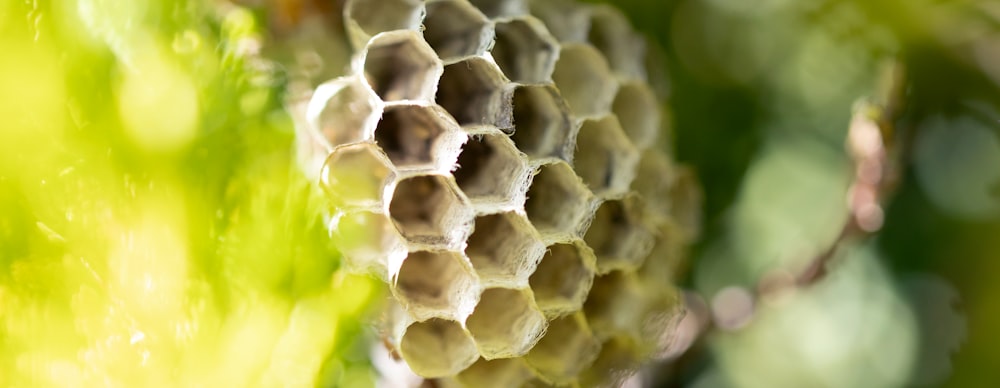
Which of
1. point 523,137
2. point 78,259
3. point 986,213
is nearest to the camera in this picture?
point 78,259

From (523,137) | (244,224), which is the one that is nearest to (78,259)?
(244,224)

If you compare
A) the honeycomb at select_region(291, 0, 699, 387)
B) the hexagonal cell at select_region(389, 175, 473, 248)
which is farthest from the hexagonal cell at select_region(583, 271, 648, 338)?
the hexagonal cell at select_region(389, 175, 473, 248)

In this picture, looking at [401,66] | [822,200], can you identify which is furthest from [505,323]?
[822,200]

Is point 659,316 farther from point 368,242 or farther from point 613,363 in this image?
point 368,242

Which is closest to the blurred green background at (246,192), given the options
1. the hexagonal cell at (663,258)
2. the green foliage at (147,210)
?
the green foliage at (147,210)

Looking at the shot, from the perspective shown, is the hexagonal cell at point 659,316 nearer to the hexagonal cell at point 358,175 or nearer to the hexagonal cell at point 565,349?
the hexagonal cell at point 565,349

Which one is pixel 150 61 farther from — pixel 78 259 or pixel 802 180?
pixel 802 180

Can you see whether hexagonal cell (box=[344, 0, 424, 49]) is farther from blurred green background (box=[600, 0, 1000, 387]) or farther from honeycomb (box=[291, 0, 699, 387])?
blurred green background (box=[600, 0, 1000, 387])
